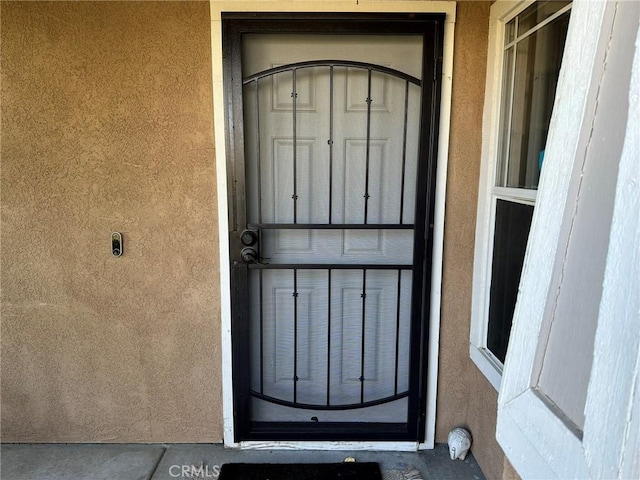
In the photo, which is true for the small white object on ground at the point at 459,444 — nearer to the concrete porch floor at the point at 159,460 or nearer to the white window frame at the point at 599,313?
the concrete porch floor at the point at 159,460

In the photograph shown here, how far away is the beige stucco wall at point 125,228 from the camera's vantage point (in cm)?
194

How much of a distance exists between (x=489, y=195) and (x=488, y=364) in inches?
31.7

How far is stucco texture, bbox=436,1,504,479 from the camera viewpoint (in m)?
1.93

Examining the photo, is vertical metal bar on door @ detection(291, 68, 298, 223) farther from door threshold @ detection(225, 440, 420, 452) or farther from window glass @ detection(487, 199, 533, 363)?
door threshold @ detection(225, 440, 420, 452)

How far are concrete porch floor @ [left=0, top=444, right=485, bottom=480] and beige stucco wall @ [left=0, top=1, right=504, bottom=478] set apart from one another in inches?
2.8

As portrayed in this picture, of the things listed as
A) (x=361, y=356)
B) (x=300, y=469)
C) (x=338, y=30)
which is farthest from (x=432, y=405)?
(x=338, y=30)

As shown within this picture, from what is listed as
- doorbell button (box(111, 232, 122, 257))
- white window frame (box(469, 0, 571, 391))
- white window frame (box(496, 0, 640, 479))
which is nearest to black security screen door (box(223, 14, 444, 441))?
white window frame (box(469, 0, 571, 391))

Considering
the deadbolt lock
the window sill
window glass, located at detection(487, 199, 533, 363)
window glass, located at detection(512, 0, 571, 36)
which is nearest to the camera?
window glass, located at detection(512, 0, 571, 36)

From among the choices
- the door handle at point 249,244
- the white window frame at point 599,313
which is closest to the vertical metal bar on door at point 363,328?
the door handle at point 249,244

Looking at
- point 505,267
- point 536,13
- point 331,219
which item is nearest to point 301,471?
point 331,219

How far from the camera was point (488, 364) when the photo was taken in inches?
75.7

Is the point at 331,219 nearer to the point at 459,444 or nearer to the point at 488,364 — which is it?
the point at 488,364

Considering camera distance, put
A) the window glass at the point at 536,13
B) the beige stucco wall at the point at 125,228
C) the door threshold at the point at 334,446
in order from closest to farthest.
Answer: the window glass at the point at 536,13
the beige stucco wall at the point at 125,228
the door threshold at the point at 334,446

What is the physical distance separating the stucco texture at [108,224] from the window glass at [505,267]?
1.38 meters
